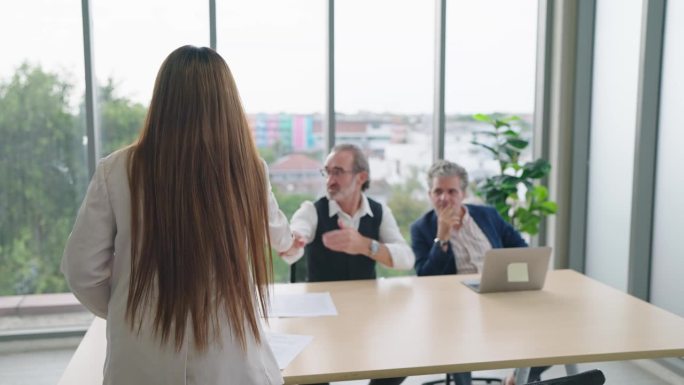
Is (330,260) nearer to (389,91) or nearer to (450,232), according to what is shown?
(450,232)

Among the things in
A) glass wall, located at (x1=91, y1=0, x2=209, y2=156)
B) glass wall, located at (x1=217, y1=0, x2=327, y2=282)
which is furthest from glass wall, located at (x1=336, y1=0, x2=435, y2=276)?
glass wall, located at (x1=91, y1=0, x2=209, y2=156)

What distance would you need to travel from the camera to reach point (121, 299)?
1345mm

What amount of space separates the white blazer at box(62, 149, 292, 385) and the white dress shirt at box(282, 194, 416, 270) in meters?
1.41

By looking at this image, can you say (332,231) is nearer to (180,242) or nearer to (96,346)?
(96,346)

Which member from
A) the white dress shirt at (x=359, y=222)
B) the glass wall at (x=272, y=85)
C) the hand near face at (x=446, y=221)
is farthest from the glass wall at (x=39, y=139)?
the hand near face at (x=446, y=221)

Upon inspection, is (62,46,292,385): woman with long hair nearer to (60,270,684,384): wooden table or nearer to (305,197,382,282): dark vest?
(60,270,684,384): wooden table

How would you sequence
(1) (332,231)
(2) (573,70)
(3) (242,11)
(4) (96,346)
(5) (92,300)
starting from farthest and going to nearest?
1. (2) (573,70)
2. (3) (242,11)
3. (1) (332,231)
4. (4) (96,346)
5. (5) (92,300)

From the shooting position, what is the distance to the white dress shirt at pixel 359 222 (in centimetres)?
275

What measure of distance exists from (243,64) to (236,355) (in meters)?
2.78

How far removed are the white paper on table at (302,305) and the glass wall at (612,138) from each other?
2.23 meters

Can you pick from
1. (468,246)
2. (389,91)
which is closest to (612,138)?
(389,91)

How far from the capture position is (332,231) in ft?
9.28

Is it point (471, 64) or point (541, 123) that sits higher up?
point (471, 64)

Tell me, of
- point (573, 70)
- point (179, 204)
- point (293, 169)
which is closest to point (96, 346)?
point (179, 204)
